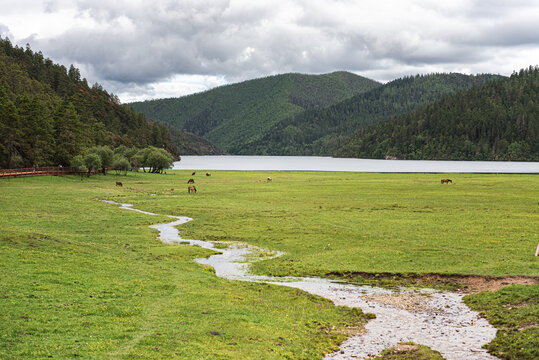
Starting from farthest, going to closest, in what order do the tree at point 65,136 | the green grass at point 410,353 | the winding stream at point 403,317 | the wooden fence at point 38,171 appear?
1. the tree at point 65,136
2. the wooden fence at point 38,171
3. the winding stream at point 403,317
4. the green grass at point 410,353

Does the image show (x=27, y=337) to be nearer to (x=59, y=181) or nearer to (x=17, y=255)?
(x=17, y=255)

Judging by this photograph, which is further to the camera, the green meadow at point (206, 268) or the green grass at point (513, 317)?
the green grass at point (513, 317)

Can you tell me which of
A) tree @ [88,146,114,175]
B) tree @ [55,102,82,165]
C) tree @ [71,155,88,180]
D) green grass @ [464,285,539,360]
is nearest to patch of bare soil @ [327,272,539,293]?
green grass @ [464,285,539,360]

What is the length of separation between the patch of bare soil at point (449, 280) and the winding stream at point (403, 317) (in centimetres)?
140

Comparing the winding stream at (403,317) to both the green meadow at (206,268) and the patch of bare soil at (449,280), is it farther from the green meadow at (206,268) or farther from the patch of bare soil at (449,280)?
the patch of bare soil at (449,280)

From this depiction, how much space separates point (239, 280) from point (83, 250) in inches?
435

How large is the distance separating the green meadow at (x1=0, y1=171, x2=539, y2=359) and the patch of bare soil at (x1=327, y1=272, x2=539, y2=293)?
0.72 meters

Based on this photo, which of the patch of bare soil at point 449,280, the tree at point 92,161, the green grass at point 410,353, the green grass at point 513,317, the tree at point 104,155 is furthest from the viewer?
the tree at point 104,155

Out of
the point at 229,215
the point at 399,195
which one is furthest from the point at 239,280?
the point at 399,195

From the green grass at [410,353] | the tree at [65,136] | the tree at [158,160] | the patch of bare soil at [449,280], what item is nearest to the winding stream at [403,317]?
the green grass at [410,353]

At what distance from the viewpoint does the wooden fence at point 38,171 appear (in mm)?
97812

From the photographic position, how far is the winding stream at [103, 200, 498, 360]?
61.5ft

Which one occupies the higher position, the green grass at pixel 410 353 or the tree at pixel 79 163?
the tree at pixel 79 163

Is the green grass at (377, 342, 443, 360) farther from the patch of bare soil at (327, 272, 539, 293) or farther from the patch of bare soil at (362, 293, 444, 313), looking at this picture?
the patch of bare soil at (327, 272, 539, 293)
